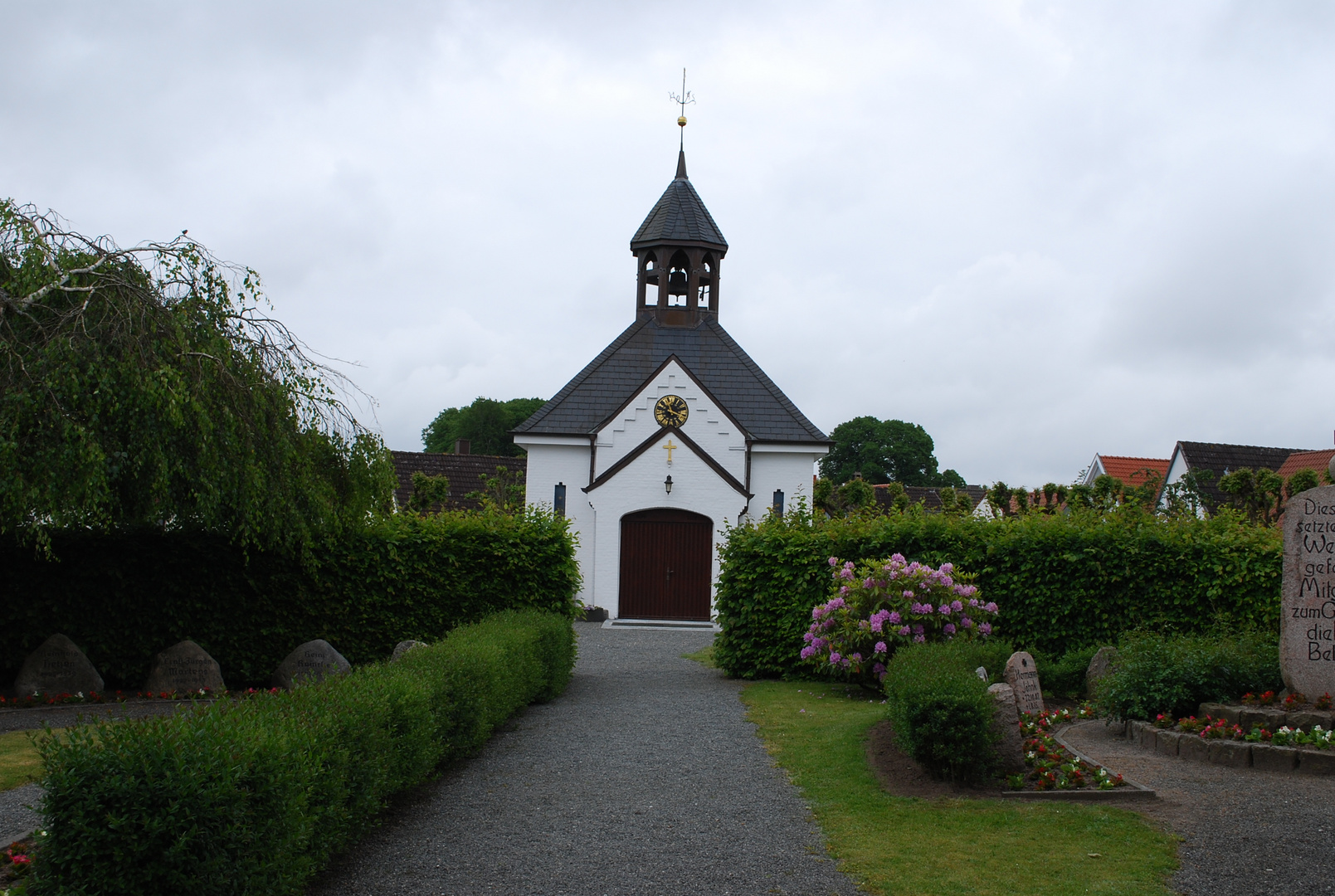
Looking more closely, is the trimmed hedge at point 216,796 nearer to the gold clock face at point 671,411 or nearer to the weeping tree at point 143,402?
the weeping tree at point 143,402

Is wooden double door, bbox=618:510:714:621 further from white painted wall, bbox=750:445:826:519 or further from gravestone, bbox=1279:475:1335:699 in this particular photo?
gravestone, bbox=1279:475:1335:699

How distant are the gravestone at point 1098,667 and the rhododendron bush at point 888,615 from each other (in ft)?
4.04

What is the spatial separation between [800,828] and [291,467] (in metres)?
7.02

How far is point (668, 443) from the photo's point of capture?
81.7ft

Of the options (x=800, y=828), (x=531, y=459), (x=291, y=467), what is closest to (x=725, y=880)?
(x=800, y=828)

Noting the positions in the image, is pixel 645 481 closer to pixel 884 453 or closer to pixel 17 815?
pixel 17 815

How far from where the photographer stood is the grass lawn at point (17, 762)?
25.3 feet

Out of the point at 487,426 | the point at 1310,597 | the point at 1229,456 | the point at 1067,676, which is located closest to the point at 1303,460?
the point at 1229,456

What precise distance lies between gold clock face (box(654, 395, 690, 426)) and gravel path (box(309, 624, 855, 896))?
611 inches

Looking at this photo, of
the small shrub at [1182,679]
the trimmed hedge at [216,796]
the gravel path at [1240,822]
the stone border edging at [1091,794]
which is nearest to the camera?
the trimmed hedge at [216,796]

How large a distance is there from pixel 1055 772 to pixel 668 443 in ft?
58.5

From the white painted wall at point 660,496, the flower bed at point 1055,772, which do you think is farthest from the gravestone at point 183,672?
the white painted wall at point 660,496

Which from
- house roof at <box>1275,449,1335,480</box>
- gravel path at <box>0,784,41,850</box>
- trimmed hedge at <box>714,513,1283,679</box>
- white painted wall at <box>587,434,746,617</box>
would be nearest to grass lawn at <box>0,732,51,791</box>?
gravel path at <box>0,784,41,850</box>

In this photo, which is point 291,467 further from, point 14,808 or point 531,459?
point 531,459
